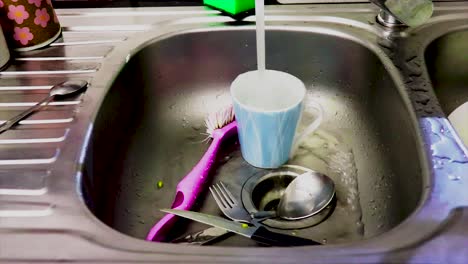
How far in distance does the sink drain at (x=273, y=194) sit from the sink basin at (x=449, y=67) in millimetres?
245

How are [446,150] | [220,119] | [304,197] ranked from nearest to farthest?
[446,150] → [304,197] → [220,119]

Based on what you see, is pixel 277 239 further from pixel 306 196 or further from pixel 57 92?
pixel 57 92

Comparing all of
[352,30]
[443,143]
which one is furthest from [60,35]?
[443,143]

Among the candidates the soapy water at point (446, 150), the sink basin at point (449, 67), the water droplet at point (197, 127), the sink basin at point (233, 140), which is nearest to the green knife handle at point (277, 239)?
the sink basin at point (233, 140)

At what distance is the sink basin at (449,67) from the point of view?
2.52 ft

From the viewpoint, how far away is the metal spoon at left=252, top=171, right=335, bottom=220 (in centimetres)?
66

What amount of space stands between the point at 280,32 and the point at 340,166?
22cm

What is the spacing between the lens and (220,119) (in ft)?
2.50

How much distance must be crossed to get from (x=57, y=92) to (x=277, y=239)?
33 cm

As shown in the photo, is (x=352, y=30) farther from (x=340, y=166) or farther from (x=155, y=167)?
(x=155, y=167)

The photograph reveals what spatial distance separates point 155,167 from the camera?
0.74 m

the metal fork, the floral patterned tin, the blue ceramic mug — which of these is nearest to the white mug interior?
the blue ceramic mug

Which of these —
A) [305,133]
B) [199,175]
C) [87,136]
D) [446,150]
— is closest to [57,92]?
[87,136]

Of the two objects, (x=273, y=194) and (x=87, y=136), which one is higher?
(x=87, y=136)
